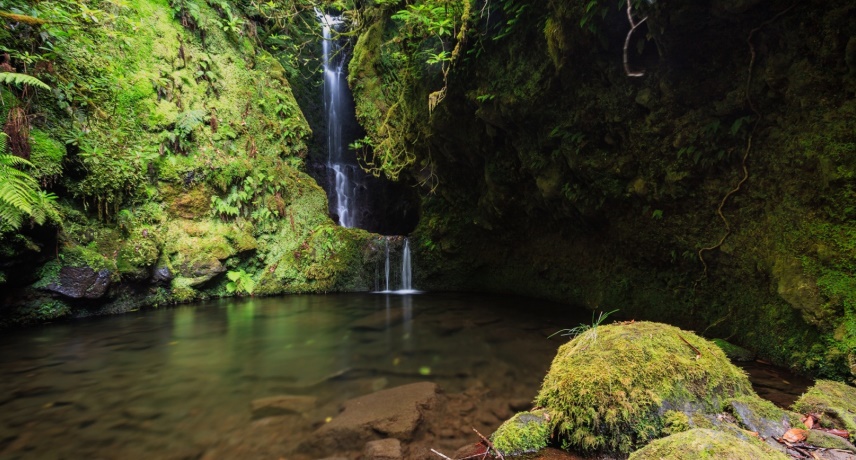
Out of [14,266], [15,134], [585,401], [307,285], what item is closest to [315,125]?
[307,285]

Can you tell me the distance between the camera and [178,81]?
9.48m

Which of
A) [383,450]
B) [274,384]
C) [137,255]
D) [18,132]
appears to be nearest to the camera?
[383,450]

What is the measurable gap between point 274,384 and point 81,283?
17.9 feet

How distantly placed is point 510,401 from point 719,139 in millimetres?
3883

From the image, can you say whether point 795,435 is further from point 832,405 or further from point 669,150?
point 669,150

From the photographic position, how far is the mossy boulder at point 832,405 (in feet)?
6.66

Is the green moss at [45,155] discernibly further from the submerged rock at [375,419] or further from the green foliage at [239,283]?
the submerged rock at [375,419]

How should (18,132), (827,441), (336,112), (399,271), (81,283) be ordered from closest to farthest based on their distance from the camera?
(827,441) < (18,132) < (81,283) < (399,271) < (336,112)

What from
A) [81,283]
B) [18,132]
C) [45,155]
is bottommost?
[81,283]

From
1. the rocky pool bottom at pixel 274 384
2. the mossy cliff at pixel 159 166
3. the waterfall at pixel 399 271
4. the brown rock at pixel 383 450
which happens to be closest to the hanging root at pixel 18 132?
the mossy cliff at pixel 159 166

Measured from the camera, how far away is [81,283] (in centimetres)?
668

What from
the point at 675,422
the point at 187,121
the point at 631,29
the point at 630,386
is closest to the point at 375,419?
the point at 630,386

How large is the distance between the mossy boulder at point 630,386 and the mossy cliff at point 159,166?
8173mm

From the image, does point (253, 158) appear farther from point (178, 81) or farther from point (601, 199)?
point (601, 199)
